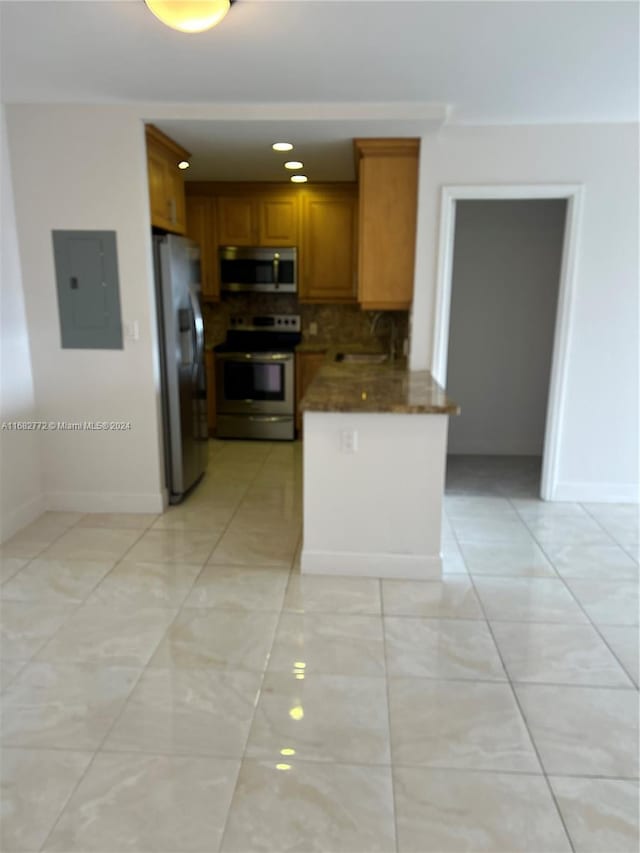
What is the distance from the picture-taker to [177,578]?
9.40 feet

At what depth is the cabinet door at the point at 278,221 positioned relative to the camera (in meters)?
5.23

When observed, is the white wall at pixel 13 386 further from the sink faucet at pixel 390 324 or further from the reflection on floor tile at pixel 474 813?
the sink faucet at pixel 390 324

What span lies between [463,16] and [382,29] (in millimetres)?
294

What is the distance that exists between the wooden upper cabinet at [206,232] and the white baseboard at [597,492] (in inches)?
136

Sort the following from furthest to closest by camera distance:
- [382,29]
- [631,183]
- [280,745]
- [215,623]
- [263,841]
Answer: [631,183] → [215,623] → [382,29] → [280,745] → [263,841]

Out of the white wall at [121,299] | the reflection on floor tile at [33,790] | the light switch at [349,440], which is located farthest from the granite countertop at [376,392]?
the reflection on floor tile at [33,790]

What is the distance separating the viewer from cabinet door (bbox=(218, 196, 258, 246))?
525 cm

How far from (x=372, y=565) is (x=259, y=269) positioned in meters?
3.31

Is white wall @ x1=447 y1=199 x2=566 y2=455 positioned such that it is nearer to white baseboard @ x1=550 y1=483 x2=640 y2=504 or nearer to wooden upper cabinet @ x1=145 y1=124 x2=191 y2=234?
white baseboard @ x1=550 y1=483 x2=640 y2=504

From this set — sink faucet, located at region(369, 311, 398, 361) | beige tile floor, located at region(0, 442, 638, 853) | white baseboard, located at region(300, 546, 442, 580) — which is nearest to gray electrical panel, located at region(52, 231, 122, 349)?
beige tile floor, located at region(0, 442, 638, 853)

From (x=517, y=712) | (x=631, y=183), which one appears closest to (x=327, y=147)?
(x=631, y=183)

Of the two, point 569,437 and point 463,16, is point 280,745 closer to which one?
point 463,16

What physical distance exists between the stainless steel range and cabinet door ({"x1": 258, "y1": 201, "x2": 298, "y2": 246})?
3.18 ft

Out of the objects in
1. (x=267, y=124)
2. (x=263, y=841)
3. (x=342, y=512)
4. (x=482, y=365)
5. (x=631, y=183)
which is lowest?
(x=263, y=841)
